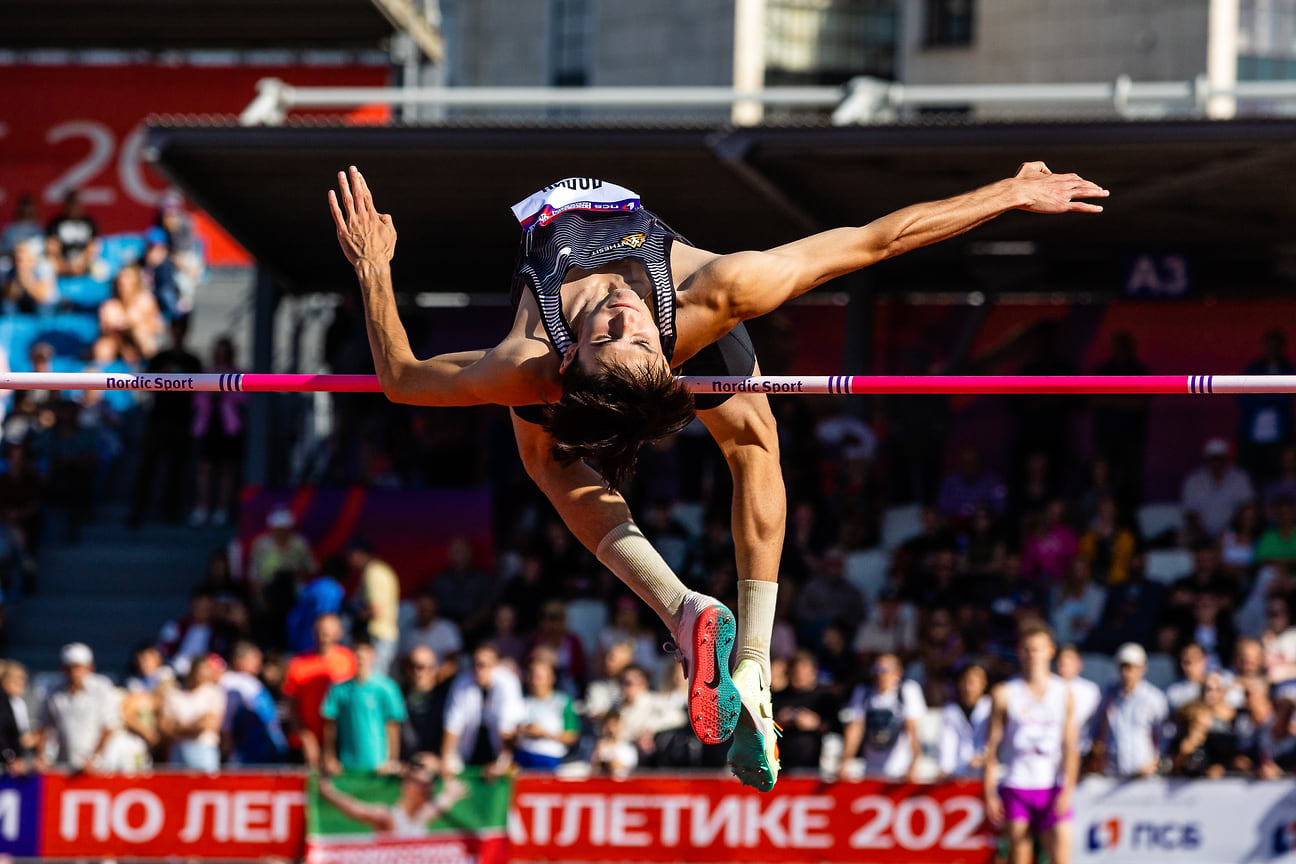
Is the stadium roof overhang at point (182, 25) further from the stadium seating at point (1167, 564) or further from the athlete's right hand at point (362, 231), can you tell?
the athlete's right hand at point (362, 231)

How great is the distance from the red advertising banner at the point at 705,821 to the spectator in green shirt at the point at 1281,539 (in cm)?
352

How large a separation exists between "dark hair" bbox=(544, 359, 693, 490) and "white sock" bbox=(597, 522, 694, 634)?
1.54ft

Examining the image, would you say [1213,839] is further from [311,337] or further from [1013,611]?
[311,337]

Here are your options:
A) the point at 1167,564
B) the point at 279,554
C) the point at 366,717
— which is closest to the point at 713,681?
the point at 366,717

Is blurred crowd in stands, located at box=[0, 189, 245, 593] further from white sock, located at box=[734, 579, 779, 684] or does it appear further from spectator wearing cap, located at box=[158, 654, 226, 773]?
white sock, located at box=[734, 579, 779, 684]

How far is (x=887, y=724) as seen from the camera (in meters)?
11.9

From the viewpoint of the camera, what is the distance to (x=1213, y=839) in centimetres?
1146

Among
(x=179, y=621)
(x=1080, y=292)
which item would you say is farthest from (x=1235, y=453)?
(x=179, y=621)

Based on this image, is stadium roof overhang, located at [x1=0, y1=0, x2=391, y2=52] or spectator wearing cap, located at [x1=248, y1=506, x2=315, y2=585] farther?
stadium roof overhang, located at [x1=0, y1=0, x2=391, y2=52]

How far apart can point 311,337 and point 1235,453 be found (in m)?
8.90

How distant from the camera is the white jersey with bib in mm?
11367

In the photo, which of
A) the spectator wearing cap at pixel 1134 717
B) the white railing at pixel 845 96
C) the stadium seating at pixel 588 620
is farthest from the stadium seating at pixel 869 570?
the white railing at pixel 845 96

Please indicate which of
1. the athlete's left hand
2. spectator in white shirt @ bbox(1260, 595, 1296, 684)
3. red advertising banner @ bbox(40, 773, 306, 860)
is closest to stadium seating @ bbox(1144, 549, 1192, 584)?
spectator in white shirt @ bbox(1260, 595, 1296, 684)

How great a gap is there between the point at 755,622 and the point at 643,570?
440mm
